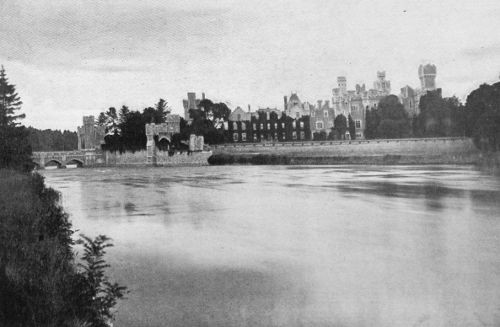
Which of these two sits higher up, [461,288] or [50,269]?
[50,269]

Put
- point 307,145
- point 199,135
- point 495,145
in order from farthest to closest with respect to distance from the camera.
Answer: point 199,135
point 307,145
point 495,145

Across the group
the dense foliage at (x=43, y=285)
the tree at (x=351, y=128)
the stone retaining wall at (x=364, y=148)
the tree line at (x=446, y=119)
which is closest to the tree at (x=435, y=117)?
the tree line at (x=446, y=119)

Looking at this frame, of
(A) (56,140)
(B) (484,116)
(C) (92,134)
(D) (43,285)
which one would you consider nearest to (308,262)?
(D) (43,285)

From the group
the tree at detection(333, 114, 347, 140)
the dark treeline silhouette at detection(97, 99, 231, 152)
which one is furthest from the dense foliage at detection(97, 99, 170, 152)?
the tree at detection(333, 114, 347, 140)

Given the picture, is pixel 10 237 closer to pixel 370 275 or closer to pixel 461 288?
pixel 370 275

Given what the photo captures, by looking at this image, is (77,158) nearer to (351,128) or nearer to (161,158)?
(161,158)

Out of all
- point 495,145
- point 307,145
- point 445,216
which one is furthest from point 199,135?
point 445,216
